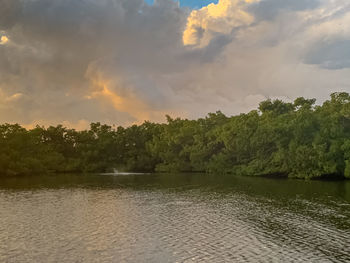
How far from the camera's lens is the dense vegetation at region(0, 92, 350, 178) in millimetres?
79875

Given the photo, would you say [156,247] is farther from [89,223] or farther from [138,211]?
[138,211]

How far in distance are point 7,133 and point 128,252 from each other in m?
94.3

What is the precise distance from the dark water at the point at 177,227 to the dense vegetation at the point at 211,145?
2442cm

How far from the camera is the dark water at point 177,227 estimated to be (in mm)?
25750

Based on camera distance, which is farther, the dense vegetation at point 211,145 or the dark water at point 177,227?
the dense vegetation at point 211,145

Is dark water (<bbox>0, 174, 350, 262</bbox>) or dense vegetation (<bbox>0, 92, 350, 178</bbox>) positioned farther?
dense vegetation (<bbox>0, 92, 350, 178</bbox>)

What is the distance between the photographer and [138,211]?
43219 mm

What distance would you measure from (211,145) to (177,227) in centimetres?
7774

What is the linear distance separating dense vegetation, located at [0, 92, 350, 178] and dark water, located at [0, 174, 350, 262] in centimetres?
2442

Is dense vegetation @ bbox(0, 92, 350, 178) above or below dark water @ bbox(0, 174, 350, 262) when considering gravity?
above

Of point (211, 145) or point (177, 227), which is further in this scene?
point (211, 145)

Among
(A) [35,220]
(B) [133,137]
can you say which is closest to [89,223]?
(A) [35,220]

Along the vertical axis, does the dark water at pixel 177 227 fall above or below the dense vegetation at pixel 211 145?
below

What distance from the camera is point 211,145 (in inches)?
4375
